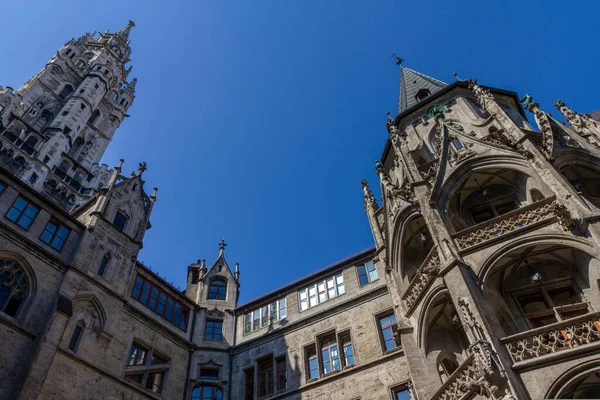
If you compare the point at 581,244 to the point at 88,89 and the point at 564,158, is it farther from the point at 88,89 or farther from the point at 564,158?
the point at 88,89

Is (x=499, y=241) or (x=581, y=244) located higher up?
(x=499, y=241)

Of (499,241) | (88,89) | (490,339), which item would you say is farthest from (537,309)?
(88,89)

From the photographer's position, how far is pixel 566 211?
14.2 metres

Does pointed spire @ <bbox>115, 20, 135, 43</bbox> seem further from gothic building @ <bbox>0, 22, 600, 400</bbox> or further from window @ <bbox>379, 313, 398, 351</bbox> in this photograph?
window @ <bbox>379, 313, 398, 351</bbox>

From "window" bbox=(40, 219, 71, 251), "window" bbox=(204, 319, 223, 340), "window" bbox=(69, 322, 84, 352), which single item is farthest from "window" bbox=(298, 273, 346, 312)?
"window" bbox=(40, 219, 71, 251)

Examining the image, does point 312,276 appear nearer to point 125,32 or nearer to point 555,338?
point 555,338

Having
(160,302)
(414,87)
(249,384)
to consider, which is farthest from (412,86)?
(249,384)

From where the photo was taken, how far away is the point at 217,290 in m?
29.8

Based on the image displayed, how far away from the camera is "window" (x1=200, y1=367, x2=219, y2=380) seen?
2459 cm

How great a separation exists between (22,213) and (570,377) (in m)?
22.3

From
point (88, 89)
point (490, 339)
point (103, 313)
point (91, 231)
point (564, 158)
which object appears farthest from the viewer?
point (88, 89)

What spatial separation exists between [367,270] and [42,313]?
52.5 ft

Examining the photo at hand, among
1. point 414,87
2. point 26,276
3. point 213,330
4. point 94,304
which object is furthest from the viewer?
point 414,87

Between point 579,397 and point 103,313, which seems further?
point 103,313
